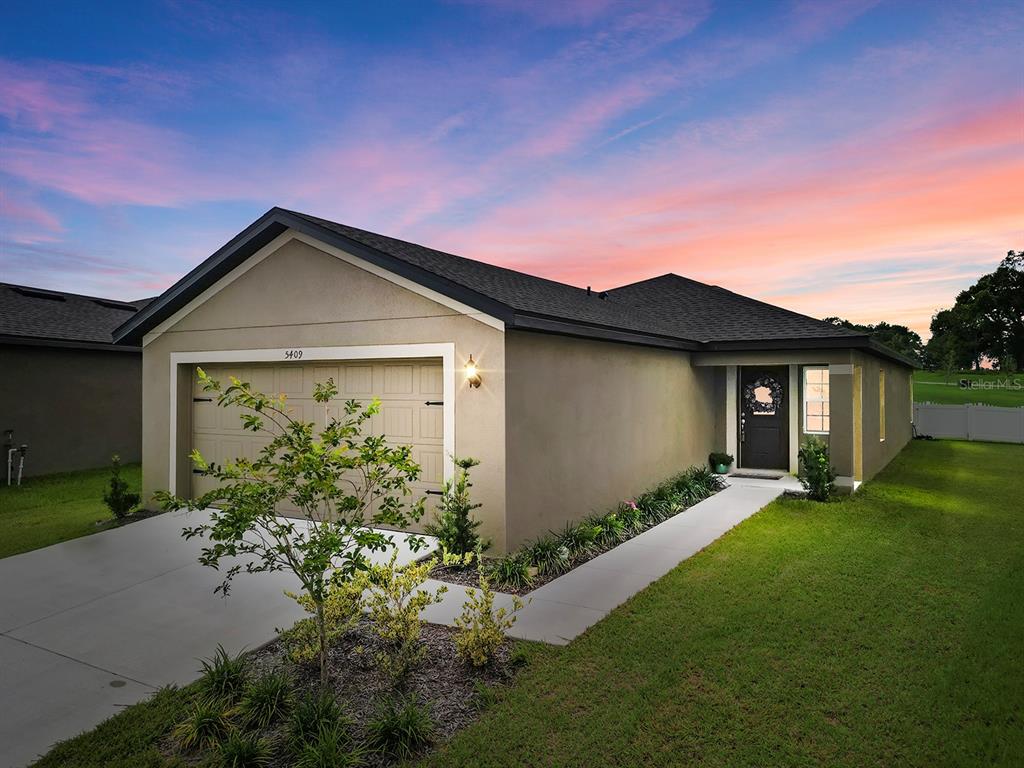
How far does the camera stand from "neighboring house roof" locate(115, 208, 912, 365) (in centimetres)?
732

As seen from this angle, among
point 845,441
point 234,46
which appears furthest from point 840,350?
point 234,46

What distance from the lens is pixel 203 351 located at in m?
9.41

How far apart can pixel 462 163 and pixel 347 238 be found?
7.04m

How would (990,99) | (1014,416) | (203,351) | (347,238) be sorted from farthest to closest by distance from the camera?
(1014,416), (990,99), (203,351), (347,238)

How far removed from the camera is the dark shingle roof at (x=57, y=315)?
43.3ft

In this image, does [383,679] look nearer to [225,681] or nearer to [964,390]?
[225,681]

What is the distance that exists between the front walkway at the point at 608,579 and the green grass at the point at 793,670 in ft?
0.73

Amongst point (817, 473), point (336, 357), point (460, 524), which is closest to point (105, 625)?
point (460, 524)

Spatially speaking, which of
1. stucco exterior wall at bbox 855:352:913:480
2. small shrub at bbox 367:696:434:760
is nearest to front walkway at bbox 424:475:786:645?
small shrub at bbox 367:696:434:760

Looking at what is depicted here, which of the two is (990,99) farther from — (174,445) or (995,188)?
(174,445)

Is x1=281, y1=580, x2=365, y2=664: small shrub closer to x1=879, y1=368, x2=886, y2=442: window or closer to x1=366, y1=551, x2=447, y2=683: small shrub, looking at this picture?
x1=366, y1=551, x2=447, y2=683: small shrub

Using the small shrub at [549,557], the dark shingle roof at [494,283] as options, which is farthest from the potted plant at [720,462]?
the small shrub at [549,557]

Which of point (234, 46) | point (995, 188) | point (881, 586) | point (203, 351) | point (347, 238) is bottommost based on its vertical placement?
point (881, 586)

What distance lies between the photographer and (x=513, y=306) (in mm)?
6961
